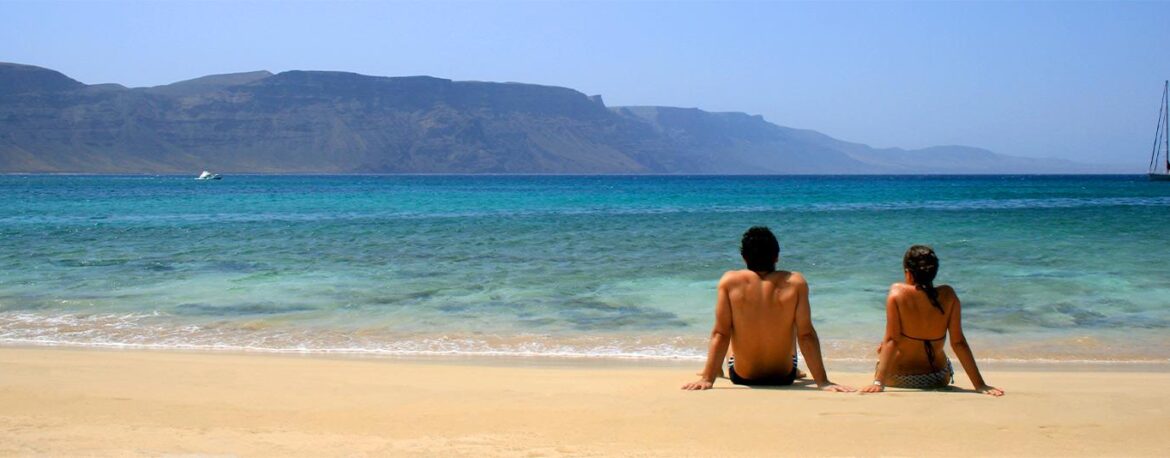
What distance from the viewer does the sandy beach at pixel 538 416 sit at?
4816 mm

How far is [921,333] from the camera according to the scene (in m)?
6.14

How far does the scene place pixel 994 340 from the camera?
9.48m

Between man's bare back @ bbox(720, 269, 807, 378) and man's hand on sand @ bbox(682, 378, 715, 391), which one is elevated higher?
man's bare back @ bbox(720, 269, 807, 378)

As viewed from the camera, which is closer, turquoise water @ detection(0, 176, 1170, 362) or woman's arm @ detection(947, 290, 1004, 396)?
woman's arm @ detection(947, 290, 1004, 396)

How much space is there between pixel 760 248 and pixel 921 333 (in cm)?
114

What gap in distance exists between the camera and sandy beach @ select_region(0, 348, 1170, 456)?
4816mm

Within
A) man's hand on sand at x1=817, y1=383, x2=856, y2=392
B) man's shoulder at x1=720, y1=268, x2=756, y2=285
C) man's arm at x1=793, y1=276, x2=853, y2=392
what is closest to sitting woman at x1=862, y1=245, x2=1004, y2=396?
man's hand on sand at x1=817, y1=383, x2=856, y2=392

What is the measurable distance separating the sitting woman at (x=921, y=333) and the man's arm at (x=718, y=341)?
2.87 feet

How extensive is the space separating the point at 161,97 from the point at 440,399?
19483 centimetres

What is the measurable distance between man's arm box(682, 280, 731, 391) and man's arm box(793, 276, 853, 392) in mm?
424

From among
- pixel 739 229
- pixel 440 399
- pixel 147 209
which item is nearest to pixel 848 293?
pixel 440 399

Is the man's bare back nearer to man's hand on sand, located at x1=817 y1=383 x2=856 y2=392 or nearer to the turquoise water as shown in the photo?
man's hand on sand, located at x1=817 y1=383 x2=856 y2=392

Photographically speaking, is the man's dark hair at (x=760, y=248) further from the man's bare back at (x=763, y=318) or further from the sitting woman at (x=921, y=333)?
the sitting woman at (x=921, y=333)

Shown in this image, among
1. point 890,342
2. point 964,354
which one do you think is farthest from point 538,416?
point 964,354
